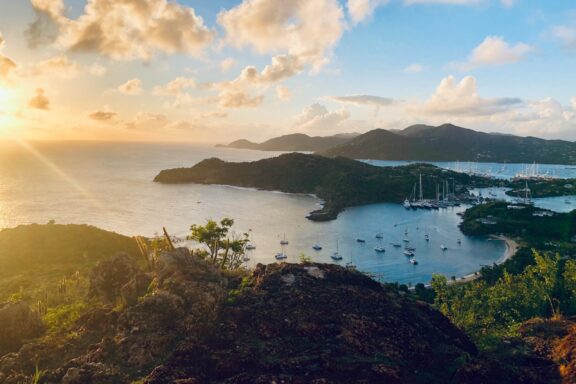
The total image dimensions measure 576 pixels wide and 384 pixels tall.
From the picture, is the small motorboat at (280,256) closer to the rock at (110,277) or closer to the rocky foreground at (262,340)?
the rock at (110,277)

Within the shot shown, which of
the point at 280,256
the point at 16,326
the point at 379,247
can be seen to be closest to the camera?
the point at 16,326

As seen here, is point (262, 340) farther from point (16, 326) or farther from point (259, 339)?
point (16, 326)

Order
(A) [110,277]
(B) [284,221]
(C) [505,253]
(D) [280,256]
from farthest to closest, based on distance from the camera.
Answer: (B) [284,221], (C) [505,253], (D) [280,256], (A) [110,277]

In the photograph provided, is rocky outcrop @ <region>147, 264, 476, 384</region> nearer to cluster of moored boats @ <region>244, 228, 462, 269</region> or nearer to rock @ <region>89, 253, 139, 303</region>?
rock @ <region>89, 253, 139, 303</region>

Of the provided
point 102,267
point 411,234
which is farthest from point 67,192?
point 102,267

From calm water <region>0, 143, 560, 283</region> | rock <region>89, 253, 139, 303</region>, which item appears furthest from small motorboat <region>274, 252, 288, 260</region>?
rock <region>89, 253, 139, 303</region>

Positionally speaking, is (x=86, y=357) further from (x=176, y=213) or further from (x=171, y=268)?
(x=176, y=213)

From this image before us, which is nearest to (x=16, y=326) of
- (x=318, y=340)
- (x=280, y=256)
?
(x=318, y=340)
